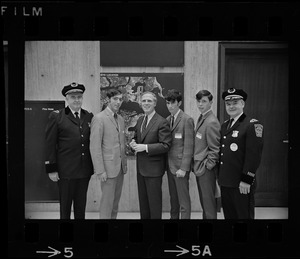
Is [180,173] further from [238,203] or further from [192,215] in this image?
[238,203]

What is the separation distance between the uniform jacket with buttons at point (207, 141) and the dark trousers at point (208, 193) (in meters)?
0.10

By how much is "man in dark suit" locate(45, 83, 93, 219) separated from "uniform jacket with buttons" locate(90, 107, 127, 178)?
2.7 inches

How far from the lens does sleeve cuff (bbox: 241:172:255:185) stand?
452cm

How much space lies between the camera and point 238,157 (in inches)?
178

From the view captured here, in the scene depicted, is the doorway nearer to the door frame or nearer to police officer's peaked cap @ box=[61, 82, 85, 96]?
the door frame

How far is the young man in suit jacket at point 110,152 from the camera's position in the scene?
14.9 feet

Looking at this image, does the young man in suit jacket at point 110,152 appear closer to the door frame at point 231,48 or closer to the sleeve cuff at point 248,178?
the door frame at point 231,48
